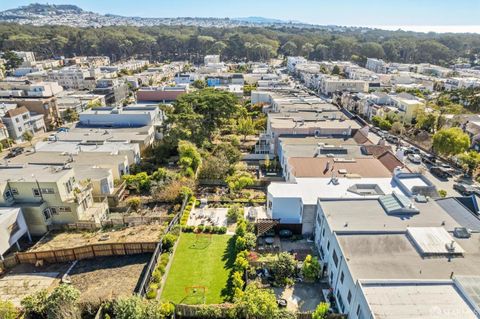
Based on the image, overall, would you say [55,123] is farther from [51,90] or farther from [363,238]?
[363,238]

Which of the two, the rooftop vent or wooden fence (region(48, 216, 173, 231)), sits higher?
the rooftop vent

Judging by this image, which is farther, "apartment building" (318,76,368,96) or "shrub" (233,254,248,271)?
"apartment building" (318,76,368,96)

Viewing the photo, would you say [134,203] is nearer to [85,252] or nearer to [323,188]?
[85,252]

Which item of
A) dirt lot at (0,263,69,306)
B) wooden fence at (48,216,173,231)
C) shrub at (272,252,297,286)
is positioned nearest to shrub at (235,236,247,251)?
shrub at (272,252,297,286)

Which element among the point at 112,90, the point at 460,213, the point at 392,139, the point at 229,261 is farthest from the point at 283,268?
the point at 112,90

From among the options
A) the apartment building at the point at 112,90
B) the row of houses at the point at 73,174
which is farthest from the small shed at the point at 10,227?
the apartment building at the point at 112,90

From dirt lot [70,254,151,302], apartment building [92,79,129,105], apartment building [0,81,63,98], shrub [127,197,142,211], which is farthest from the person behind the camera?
apartment building [92,79,129,105]

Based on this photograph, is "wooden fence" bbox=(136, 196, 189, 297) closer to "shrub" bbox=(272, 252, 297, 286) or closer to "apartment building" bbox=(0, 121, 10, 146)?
"shrub" bbox=(272, 252, 297, 286)
